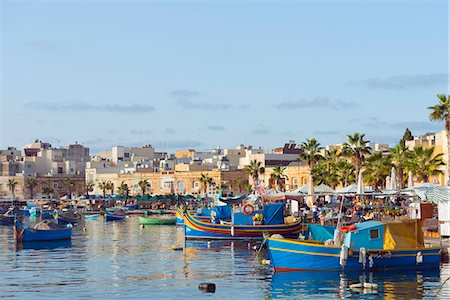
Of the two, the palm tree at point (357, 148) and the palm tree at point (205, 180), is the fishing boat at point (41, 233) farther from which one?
the palm tree at point (205, 180)

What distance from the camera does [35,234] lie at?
A: 70000mm

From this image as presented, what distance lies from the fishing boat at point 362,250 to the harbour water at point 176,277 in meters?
0.46

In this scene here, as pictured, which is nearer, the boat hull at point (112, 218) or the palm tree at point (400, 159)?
the palm tree at point (400, 159)

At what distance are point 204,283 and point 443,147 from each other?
2214 inches

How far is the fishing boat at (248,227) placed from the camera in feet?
215

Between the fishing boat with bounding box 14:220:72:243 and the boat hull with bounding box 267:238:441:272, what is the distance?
100ft

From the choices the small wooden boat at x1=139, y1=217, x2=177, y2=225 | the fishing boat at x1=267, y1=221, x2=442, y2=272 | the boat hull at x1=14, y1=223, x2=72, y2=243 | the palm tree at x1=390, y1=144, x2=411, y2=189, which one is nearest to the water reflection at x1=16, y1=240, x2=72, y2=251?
the boat hull at x1=14, y1=223, x2=72, y2=243

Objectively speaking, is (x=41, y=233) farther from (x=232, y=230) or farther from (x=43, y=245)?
(x=232, y=230)

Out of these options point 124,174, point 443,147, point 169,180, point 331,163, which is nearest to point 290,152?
point 169,180

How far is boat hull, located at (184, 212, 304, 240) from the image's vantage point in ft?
214

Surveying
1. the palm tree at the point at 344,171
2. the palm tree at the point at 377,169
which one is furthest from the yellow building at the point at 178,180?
the palm tree at the point at 377,169

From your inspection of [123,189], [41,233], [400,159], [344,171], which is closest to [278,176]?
[344,171]

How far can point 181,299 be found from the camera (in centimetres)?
3744

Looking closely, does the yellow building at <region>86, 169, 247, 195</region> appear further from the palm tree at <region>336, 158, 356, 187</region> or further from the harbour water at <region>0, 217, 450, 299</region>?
the harbour water at <region>0, 217, 450, 299</region>
